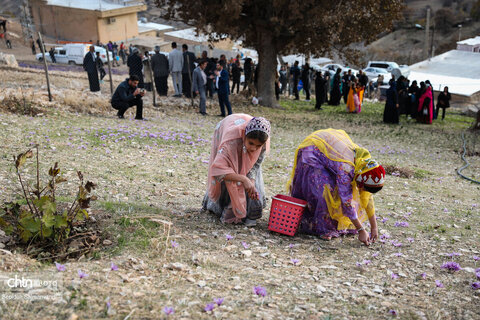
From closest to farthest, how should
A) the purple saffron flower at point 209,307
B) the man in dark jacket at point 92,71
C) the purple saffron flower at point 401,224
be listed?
the purple saffron flower at point 209,307, the purple saffron flower at point 401,224, the man in dark jacket at point 92,71

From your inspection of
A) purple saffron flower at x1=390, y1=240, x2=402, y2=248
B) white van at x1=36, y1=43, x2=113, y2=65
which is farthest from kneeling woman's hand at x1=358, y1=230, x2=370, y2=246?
white van at x1=36, y1=43, x2=113, y2=65

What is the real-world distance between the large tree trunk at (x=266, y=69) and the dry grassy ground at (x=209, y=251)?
332 inches

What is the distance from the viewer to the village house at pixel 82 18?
34781mm

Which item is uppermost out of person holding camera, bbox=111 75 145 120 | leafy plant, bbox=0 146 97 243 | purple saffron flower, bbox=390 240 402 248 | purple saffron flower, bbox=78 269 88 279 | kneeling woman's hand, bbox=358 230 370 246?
person holding camera, bbox=111 75 145 120

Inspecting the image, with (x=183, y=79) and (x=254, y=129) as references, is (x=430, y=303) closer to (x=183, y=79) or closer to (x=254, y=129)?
(x=254, y=129)

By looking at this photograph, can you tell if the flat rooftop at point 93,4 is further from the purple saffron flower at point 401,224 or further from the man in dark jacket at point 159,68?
the purple saffron flower at point 401,224

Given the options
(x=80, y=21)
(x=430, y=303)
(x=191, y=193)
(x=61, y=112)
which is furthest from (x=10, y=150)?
(x=80, y=21)

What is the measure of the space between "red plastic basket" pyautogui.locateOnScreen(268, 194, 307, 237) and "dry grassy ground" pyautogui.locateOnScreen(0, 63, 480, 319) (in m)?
0.13

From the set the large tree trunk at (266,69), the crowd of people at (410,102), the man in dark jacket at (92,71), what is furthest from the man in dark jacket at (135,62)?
the crowd of people at (410,102)

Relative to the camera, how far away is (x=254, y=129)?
412 centimetres

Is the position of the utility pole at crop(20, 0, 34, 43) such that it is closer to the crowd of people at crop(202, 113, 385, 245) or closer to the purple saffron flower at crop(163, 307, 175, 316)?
the crowd of people at crop(202, 113, 385, 245)

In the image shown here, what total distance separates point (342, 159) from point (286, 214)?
2.64 ft

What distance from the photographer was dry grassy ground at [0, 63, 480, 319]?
9.82ft

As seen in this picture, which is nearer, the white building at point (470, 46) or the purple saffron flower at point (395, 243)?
the purple saffron flower at point (395, 243)
